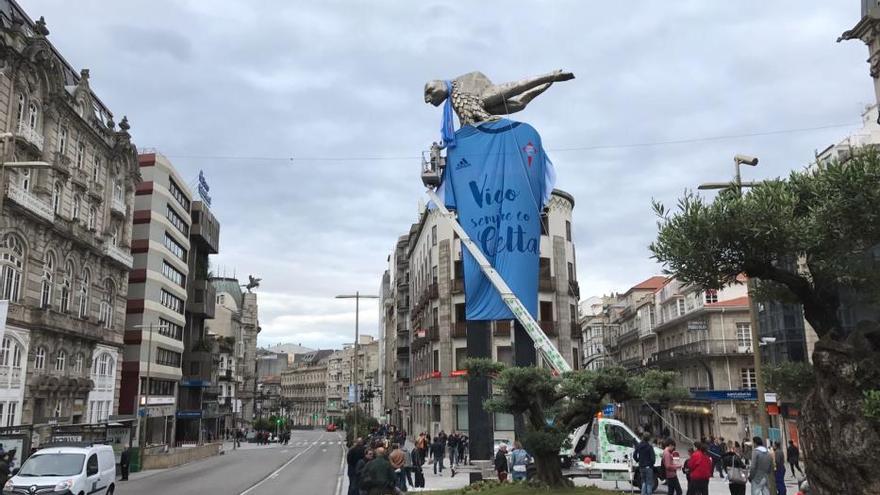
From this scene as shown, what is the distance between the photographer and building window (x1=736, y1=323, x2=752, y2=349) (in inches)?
1944

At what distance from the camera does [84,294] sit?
4100 centimetres

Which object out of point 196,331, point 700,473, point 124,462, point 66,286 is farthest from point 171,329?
point 700,473

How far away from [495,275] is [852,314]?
683 inches

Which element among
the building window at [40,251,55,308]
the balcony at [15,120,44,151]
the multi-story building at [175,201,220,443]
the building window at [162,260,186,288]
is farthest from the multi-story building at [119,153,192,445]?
the balcony at [15,120,44,151]

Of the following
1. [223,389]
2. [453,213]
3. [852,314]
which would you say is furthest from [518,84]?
[223,389]

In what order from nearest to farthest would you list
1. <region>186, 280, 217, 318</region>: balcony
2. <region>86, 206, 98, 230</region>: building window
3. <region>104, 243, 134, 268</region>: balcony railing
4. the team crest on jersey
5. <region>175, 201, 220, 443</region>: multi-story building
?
the team crest on jersey → <region>86, 206, 98, 230</region>: building window → <region>104, 243, 134, 268</region>: balcony railing → <region>175, 201, 220, 443</region>: multi-story building → <region>186, 280, 217, 318</region>: balcony

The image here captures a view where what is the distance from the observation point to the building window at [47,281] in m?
35.5

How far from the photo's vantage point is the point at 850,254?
1131 cm

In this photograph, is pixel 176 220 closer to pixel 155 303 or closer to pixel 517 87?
pixel 155 303

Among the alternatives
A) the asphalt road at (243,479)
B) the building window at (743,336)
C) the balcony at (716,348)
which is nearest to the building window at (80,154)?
the asphalt road at (243,479)

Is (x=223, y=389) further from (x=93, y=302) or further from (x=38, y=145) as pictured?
(x=38, y=145)

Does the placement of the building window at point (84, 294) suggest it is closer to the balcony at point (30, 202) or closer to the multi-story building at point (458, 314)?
the balcony at point (30, 202)

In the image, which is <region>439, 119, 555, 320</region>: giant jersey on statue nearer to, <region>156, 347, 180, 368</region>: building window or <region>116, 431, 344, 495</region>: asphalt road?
<region>116, 431, 344, 495</region>: asphalt road

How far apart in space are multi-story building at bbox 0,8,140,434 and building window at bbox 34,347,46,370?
0.06 m
